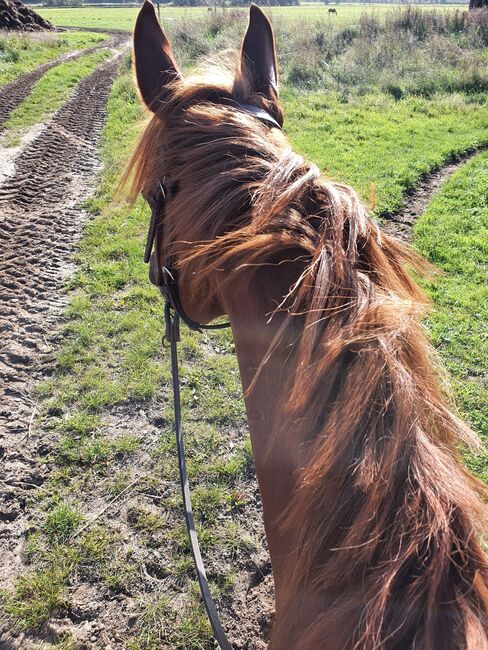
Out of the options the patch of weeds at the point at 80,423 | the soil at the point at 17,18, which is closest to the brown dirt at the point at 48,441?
the patch of weeds at the point at 80,423

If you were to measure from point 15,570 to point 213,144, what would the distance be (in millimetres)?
2391

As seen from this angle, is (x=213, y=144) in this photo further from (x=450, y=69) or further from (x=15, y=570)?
(x=450, y=69)

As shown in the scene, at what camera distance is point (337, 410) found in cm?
86

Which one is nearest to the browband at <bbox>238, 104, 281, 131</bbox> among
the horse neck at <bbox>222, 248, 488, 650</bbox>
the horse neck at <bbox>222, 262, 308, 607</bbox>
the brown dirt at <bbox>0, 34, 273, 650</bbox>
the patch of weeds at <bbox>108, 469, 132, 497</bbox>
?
the horse neck at <bbox>222, 262, 308, 607</bbox>

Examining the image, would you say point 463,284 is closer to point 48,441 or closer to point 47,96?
point 48,441

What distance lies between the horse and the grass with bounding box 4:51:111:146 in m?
8.50

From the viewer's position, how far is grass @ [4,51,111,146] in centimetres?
907

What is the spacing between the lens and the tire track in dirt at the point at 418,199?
5.89m

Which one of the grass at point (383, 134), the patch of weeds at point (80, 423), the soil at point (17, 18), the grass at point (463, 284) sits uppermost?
the soil at point (17, 18)

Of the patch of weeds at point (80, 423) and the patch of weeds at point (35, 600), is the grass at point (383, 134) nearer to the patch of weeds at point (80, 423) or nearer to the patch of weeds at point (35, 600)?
the patch of weeds at point (80, 423)

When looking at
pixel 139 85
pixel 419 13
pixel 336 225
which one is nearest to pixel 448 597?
pixel 336 225

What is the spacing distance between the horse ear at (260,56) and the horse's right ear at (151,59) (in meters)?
0.28

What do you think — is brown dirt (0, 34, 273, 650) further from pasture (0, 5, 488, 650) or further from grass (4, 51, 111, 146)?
grass (4, 51, 111, 146)

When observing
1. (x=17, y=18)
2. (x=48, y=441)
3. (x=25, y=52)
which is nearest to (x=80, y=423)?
(x=48, y=441)
